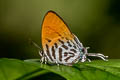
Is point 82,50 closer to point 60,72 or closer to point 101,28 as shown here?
point 60,72

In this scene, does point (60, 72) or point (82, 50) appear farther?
point (82, 50)

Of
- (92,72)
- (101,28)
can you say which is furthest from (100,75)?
(101,28)

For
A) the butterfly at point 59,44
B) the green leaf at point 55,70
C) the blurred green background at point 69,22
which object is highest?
the blurred green background at point 69,22

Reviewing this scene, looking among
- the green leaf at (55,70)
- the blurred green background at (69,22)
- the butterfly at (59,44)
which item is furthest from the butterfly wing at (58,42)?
the blurred green background at (69,22)

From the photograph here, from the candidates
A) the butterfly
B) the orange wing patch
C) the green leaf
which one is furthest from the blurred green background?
the green leaf

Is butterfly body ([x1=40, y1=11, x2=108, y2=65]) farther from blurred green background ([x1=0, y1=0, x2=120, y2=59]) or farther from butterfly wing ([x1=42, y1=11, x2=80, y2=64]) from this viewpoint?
Answer: blurred green background ([x1=0, y1=0, x2=120, y2=59])

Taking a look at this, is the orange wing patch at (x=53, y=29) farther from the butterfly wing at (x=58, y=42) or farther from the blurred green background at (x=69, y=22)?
the blurred green background at (x=69, y=22)

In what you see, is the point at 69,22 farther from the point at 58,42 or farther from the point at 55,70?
the point at 55,70
